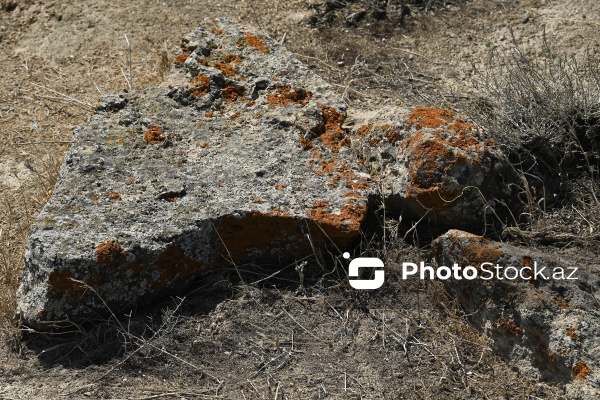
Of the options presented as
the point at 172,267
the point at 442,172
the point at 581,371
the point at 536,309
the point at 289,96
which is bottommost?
the point at 581,371

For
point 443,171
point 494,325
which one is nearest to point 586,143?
point 443,171

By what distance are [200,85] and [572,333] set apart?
2.29 metres

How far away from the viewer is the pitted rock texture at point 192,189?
3770 mm

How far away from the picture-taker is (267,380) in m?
3.54

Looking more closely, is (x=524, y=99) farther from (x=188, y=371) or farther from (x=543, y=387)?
(x=188, y=371)

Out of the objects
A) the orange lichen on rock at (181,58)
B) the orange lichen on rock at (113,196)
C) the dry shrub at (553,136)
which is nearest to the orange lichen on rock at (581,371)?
the dry shrub at (553,136)

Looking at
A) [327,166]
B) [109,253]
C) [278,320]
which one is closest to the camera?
[109,253]

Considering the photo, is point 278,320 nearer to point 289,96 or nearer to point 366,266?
point 366,266

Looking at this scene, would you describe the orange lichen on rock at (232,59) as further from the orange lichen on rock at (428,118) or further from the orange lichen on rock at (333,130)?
the orange lichen on rock at (428,118)

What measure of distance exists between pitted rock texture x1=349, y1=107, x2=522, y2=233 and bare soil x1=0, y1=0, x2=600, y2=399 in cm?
21

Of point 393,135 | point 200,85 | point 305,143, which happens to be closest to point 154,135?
point 200,85

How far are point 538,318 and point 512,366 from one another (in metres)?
0.25

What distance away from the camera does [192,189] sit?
13.3ft

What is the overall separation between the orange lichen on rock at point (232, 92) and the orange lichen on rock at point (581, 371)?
7.26 feet
